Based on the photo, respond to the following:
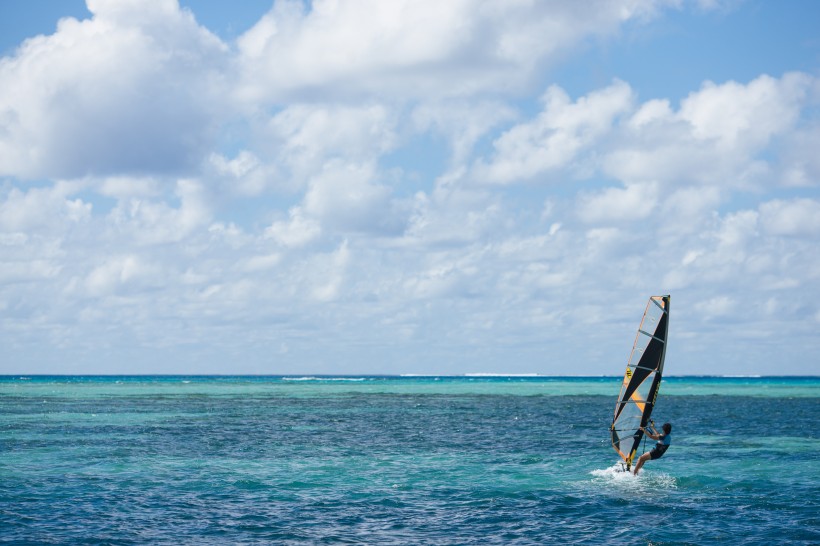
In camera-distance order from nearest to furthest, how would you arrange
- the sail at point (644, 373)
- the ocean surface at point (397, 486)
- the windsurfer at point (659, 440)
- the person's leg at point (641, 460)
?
the ocean surface at point (397, 486) < the sail at point (644, 373) < the windsurfer at point (659, 440) < the person's leg at point (641, 460)

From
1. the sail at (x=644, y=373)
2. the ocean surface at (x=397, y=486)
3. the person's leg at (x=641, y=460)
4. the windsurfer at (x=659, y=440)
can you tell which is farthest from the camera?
the person's leg at (x=641, y=460)

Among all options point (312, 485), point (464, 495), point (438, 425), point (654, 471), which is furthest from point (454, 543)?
point (438, 425)

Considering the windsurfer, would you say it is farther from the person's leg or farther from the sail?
the sail

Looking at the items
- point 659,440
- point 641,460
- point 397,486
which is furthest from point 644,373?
point 397,486

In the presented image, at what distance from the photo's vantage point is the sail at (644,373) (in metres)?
33.5

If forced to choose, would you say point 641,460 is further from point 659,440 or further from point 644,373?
point 644,373

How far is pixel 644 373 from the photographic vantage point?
113 ft

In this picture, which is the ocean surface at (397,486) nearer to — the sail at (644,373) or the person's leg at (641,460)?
the person's leg at (641,460)

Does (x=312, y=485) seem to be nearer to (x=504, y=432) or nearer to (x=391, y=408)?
(x=504, y=432)

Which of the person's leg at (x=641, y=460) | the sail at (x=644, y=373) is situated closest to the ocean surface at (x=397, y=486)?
the person's leg at (x=641, y=460)

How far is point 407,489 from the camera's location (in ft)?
108

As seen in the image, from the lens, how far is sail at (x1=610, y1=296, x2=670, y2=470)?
33.5 meters

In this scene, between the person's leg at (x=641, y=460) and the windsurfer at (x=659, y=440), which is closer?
the windsurfer at (x=659, y=440)

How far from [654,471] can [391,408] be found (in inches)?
2127
